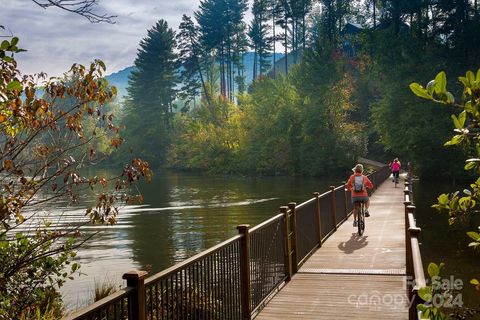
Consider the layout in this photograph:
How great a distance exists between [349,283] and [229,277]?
3652mm

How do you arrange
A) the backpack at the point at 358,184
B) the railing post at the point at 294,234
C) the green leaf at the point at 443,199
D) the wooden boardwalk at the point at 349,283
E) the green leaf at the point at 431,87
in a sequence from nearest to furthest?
the green leaf at the point at 431,87 → the green leaf at the point at 443,199 → the wooden boardwalk at the point at 349,283 → the railing post at the point at 294,234 → the backpack at the point at 358,184

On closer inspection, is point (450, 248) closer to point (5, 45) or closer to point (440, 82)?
point (440, 82)

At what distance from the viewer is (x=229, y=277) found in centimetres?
686

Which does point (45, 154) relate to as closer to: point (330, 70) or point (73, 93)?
point (73, 93)

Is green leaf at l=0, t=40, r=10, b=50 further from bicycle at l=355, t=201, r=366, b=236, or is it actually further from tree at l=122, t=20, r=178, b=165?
tree at l=122, t=20, r=178, b=165

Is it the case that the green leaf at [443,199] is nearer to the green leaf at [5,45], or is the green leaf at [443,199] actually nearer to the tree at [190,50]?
the green leaf at [5,45]

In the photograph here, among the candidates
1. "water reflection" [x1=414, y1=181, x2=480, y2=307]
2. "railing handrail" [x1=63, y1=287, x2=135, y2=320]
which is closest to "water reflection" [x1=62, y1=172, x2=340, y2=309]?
"railing handrail" [x1=63, y1=287, x2=135, y2=320]

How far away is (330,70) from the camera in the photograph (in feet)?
204

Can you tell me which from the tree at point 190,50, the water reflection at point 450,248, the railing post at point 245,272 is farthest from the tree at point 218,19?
the railing post at point 245,272

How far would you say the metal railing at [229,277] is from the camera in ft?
13.5

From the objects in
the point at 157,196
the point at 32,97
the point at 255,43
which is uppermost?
the point at 255,43

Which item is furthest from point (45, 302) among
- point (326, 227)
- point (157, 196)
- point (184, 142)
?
point (184, 142)

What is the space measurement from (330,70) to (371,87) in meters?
11.0

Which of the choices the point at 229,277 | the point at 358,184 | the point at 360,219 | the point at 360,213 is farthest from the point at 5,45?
the point at 360,219
